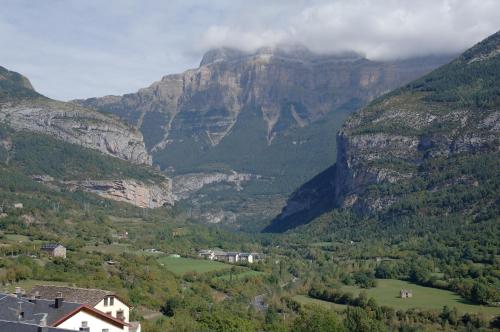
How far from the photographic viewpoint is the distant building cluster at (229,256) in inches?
5855

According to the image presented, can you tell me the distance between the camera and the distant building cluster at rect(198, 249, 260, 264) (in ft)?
488

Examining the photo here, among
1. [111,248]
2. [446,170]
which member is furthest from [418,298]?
[446,170]

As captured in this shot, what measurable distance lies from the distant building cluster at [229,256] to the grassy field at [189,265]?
7866mm

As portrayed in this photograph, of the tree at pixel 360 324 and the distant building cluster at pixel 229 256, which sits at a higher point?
the tree at pixel 360 324

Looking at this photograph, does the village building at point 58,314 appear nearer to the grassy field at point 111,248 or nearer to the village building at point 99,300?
the village building at point 99,300

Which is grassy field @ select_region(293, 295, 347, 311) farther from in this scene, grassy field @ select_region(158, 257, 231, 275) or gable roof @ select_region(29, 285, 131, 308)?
gable roof @ select_region(29, 285, 131, 308)

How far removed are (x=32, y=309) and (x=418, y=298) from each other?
6624cm

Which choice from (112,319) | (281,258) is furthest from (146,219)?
(112,319)

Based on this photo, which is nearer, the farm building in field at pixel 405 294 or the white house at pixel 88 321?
the white house at pixel 88 321

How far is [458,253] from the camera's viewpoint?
13275 cm

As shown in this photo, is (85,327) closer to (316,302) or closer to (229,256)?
(316,302)

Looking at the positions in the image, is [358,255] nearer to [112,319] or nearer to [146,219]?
[146,219]

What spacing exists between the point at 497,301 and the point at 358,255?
51606mm

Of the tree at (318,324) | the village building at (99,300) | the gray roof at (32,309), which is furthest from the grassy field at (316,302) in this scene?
the gray roof at (32,309)
